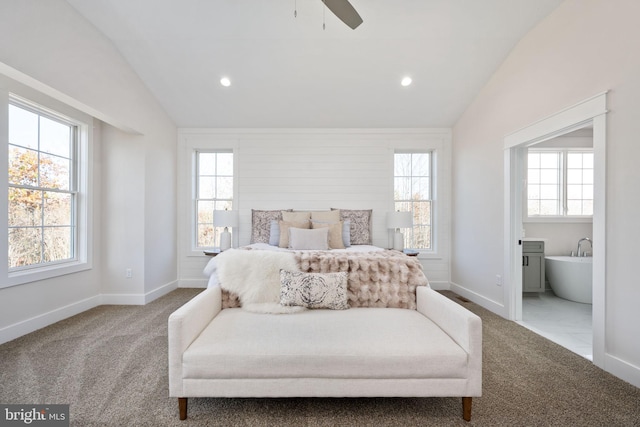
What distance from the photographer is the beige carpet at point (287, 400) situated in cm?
166

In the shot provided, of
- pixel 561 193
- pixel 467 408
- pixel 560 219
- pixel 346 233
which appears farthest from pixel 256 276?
pixel 561 193

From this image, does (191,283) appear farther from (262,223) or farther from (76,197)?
(76,197)

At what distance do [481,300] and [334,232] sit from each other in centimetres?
210

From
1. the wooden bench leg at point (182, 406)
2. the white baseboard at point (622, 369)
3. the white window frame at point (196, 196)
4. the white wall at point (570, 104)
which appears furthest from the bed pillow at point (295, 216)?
the white baseboard at point (622, 369)

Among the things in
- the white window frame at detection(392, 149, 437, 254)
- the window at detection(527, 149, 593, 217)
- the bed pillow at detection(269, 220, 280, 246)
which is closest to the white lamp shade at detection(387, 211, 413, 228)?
the white window frame at detection(392, 149, 437, 254)

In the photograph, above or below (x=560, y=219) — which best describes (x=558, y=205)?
above

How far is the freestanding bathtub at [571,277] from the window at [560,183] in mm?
835

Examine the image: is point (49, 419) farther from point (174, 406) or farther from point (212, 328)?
point (212, 328)

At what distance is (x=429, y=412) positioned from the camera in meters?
1.72

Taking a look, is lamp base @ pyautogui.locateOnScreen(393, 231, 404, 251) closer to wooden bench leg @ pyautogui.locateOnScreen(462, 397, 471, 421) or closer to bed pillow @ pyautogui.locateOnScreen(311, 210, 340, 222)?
bed pillow @ pyautogui.locateOnScreen(311, 210, 340, 222)

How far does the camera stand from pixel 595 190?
90.8 inches

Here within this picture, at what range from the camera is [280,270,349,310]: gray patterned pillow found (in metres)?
2.14

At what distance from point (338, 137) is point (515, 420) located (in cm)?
394

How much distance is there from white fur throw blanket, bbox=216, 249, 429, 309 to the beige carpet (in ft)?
2.16
